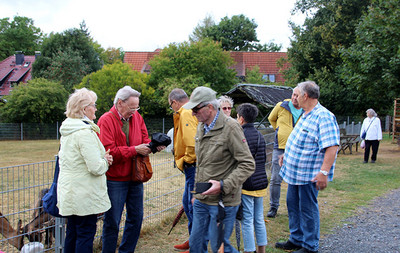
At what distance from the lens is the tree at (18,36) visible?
190 ft

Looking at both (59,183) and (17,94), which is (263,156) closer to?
(59,183)

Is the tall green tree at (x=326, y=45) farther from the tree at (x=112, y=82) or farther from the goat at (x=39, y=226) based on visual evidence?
the goat at (x=39, y=226)

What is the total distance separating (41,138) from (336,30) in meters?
22.3

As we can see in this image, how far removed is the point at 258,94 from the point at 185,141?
7.46m

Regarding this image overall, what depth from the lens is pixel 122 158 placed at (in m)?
3.88

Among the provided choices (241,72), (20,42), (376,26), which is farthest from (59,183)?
(20,42)

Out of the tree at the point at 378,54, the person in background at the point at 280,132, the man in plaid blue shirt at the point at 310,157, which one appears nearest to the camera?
the man in plaid blue shirt at the point at 310,157

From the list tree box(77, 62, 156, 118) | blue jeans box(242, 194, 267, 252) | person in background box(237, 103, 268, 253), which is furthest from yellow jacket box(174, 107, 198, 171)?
tree box(77, 62, 156, 118)

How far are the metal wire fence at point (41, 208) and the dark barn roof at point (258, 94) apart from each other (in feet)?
7.86

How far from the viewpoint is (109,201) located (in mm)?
3607

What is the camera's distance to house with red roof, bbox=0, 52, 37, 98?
1825 inches

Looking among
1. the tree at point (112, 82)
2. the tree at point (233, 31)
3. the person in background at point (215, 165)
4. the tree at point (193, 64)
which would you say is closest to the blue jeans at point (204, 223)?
the person in background at point (215, 165)

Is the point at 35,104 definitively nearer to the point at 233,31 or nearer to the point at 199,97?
the point at 199,97

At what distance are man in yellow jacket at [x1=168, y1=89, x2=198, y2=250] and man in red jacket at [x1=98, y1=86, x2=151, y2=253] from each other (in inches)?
20.0
